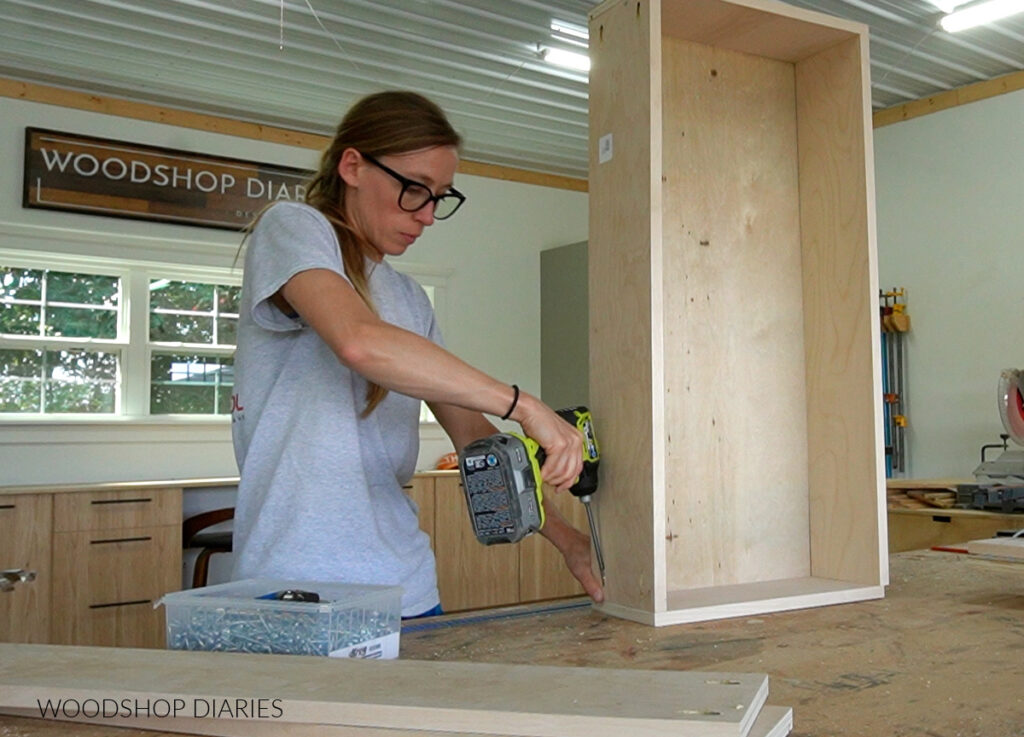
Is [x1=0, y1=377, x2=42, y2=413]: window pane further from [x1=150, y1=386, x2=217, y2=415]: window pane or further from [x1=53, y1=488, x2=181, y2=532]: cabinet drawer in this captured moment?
[x1=53, y1=488, x2=181, y2=532]: cabinet drawer

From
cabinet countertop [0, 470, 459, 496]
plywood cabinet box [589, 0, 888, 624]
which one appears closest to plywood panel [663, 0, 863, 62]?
plywood cabinet box [589, 0, 888, 624]

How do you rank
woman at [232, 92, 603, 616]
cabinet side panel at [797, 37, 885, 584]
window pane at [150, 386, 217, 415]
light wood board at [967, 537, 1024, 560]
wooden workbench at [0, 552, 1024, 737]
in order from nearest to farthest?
wooden workbench at [0, 552, 1024, 737], woman at [232, 92, 603, 616], light wood board at [967, 537, 1024, 560], cabinet side panel at [797, 37, 885, 584], window pane at [150, 386, 217, 415]

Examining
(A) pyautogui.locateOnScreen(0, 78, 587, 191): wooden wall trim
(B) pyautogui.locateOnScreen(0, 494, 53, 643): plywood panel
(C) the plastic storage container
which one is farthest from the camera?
(A) pyautogui.locateOnScreen(0, 78, 587, 191): wooden wall trim

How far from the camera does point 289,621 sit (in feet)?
3.75

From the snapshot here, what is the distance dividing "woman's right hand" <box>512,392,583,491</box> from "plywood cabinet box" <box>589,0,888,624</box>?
165 mm

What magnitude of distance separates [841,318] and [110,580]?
145 inches

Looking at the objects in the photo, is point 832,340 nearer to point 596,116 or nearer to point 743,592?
point 743,592

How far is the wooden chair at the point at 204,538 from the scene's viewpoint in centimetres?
462

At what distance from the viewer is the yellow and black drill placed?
1.40 metres

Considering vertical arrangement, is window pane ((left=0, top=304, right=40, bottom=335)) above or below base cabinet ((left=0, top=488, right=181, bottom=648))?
above

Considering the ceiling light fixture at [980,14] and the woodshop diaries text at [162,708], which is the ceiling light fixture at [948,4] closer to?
the ceiling light fixture at [980,14]

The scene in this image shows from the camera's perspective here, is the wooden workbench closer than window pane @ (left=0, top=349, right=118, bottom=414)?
Yes

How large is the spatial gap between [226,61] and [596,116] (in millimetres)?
3327

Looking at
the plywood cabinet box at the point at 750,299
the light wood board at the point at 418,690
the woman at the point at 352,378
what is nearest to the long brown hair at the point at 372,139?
the woman at the point at 352,378
